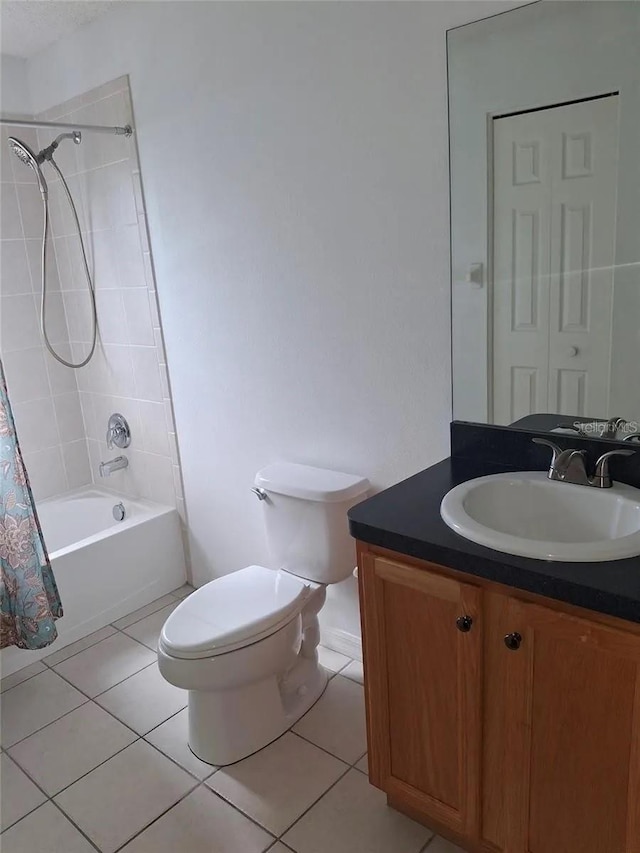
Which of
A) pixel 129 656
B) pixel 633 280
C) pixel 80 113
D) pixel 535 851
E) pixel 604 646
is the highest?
pixel 80 113

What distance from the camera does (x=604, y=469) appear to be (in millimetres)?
1506

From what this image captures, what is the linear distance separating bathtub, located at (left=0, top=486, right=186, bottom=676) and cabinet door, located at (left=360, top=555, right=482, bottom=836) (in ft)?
4.97

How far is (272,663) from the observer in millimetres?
1972

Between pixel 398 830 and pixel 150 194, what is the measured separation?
2.31 metres

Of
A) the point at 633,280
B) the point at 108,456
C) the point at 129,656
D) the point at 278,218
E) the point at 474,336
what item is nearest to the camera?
the point at 633,280

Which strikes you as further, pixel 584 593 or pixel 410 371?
pixel 410 371

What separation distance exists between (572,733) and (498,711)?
0.52 feet

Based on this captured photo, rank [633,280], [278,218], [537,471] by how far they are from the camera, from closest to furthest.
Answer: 1. [633,280]
2. [537,471]
3. [278,218]

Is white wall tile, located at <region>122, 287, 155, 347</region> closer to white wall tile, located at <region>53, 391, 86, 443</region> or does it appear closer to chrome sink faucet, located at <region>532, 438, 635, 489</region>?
white wall tile, located at <region>53, 391, 86, 443</region>

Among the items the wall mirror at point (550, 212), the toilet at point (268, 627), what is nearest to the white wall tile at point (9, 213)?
the toilet at point (268, 627)

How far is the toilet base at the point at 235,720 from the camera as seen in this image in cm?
197

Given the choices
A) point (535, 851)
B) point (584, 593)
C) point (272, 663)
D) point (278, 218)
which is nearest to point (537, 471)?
point (584, 593)

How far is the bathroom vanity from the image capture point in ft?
3.84

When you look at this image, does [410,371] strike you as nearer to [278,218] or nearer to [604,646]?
[278,218]
